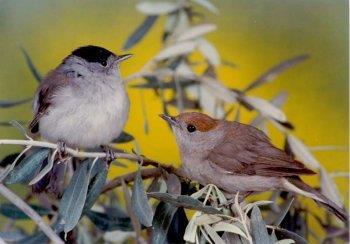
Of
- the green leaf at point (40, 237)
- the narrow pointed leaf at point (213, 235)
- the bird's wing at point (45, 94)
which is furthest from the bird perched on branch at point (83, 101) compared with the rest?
the narrow pointed leaf at point (213, 235)

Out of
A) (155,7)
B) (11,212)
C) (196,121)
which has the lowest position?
(11,212)

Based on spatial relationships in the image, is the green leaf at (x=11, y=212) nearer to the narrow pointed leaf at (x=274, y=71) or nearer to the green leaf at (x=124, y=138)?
the green leaf at (x=124, y=138)

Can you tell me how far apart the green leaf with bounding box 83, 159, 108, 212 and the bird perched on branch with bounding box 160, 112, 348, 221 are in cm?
11

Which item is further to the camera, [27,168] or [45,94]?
[45,94]

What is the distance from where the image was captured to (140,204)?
815mm

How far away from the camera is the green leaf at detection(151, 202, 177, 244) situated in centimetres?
85

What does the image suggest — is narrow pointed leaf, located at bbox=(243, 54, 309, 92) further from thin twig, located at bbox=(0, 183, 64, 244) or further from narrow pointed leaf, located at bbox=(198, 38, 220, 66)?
thin twig, located at bbox=(0, 183, 64, 244)

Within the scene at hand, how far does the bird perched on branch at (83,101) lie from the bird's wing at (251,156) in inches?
5.7

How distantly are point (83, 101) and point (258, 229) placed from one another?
303 mm

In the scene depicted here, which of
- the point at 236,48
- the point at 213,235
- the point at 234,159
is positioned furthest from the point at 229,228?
the point at 236,48

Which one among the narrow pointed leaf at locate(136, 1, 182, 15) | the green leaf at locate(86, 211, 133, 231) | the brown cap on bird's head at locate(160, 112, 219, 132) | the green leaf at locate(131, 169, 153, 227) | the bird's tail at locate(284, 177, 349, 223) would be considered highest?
the narrow pointed leaf at locate(136, 1, 182, 15)

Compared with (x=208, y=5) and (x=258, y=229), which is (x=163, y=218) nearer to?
(x=258, y=229)

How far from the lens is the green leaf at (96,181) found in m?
0.89

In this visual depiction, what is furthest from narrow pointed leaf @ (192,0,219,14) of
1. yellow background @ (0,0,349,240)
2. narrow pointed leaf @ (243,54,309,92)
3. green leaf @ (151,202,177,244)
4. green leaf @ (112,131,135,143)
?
green leaf @ (151,202,177,244)
